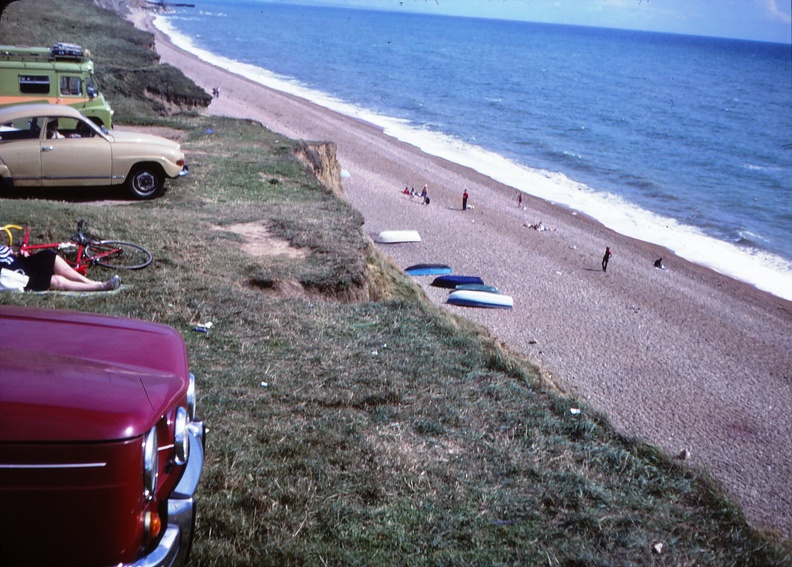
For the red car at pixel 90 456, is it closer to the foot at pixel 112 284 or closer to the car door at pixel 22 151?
the foot at pixel 112 284

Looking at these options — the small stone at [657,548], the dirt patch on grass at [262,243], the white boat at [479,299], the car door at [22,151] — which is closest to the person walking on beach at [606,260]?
the white boat at [479,299]

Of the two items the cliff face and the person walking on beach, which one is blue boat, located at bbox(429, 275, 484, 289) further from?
the person walking on beach

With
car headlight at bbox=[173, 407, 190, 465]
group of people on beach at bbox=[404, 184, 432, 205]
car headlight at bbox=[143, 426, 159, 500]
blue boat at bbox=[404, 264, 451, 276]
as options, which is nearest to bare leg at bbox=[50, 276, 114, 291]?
car headlight at bbox=[173, 407, 190, 465]

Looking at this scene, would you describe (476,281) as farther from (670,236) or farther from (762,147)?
(762,147)

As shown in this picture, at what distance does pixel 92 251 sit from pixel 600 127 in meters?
47.6

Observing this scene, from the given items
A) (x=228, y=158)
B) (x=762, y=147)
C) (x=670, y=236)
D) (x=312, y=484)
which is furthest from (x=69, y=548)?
(x=762, y=147)

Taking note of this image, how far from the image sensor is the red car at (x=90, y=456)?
8.50 ft

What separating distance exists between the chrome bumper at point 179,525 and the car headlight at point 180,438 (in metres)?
0.12

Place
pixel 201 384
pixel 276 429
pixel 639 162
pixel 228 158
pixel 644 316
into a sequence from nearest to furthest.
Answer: pixel 276 429, pixel 201 384, pixel 228 158, pixel 644 316, pixel 639 162

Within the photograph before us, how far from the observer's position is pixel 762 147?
48625 millimetres

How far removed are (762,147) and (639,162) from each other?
14.1 m

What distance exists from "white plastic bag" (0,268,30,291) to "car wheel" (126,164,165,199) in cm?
575

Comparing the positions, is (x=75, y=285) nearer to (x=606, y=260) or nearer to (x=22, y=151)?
A: (x=22, y=151)

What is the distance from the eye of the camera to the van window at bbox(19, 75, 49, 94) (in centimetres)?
1742
